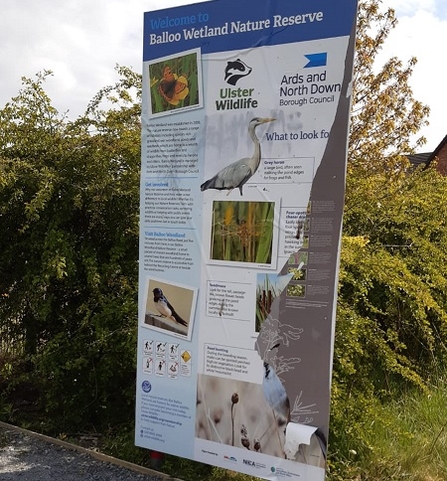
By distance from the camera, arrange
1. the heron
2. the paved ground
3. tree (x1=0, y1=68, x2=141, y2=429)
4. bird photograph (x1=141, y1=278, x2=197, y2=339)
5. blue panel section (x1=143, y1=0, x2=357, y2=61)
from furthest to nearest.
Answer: tree (x1=0, y1=68, x2=141, y2=429), the paved ground, bird photograph (x1=141, y1=278, x2=197, y2=339), the heron, blue panel section (x1=143, y1=0, x2=357, y2=61)

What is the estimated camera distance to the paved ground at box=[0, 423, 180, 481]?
4.07m

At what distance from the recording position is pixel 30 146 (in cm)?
513

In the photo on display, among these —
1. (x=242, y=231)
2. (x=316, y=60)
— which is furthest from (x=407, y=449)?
(x=316, y=60)

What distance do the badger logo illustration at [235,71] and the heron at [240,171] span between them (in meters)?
0.27

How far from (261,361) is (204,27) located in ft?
6.70

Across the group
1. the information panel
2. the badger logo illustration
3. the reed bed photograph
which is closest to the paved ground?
the information panel

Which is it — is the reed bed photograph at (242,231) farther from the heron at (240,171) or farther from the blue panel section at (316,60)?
the blue panel section at (316,60)

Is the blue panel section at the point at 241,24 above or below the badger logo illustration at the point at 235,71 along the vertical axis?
above

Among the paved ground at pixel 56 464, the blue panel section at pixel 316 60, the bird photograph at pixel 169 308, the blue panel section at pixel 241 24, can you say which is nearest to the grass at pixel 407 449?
the paved ground at pixel 56 464

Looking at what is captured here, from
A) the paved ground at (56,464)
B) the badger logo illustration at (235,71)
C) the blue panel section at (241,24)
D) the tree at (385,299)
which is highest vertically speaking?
the blue panel section at (241,24)

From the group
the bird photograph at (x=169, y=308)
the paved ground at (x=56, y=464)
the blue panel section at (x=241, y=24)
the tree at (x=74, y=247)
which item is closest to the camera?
the blue panel section at (x=241, y=24)

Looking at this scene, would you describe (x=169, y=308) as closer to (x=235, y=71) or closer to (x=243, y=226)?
(x=243, y=226)

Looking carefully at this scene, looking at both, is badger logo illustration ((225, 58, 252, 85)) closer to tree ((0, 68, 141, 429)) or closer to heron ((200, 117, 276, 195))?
heron ((200, 117, 276, 195))

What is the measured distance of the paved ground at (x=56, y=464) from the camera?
4070mm
